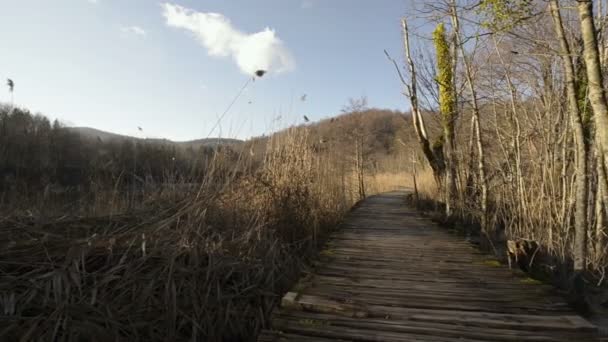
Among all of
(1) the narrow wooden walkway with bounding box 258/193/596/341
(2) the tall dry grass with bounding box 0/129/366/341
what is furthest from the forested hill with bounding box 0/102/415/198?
(1) the narrow wooden walkway with bounding box 258/193/596/341

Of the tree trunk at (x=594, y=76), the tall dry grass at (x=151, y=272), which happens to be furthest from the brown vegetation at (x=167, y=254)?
the tree trunk at (x=594, y=76)

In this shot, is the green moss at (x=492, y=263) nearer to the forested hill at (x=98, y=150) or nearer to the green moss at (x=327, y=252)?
the green moss at (x=327, y=252)

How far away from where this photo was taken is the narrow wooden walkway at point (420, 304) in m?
2.00

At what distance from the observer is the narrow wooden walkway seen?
1998mm

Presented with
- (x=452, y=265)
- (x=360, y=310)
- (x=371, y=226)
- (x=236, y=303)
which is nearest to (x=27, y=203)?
(x=236, y=303)

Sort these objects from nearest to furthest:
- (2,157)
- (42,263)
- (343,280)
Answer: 1. (42,263)
2. (343,280)
3. (2,157)

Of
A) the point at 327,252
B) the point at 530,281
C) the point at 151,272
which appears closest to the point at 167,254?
the point at 151,272

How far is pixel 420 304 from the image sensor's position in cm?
244

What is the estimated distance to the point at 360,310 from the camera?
2270 millimetres

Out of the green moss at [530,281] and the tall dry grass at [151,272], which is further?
the green moss at [530,281]

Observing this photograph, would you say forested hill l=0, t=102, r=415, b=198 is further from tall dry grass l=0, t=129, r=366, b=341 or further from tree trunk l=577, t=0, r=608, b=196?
tree trunk l=577, t=0, r=608, b=196

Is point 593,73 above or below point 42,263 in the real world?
above

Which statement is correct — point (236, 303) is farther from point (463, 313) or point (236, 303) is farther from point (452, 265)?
point (452, 265)

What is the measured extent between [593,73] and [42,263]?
4118 millimetres
